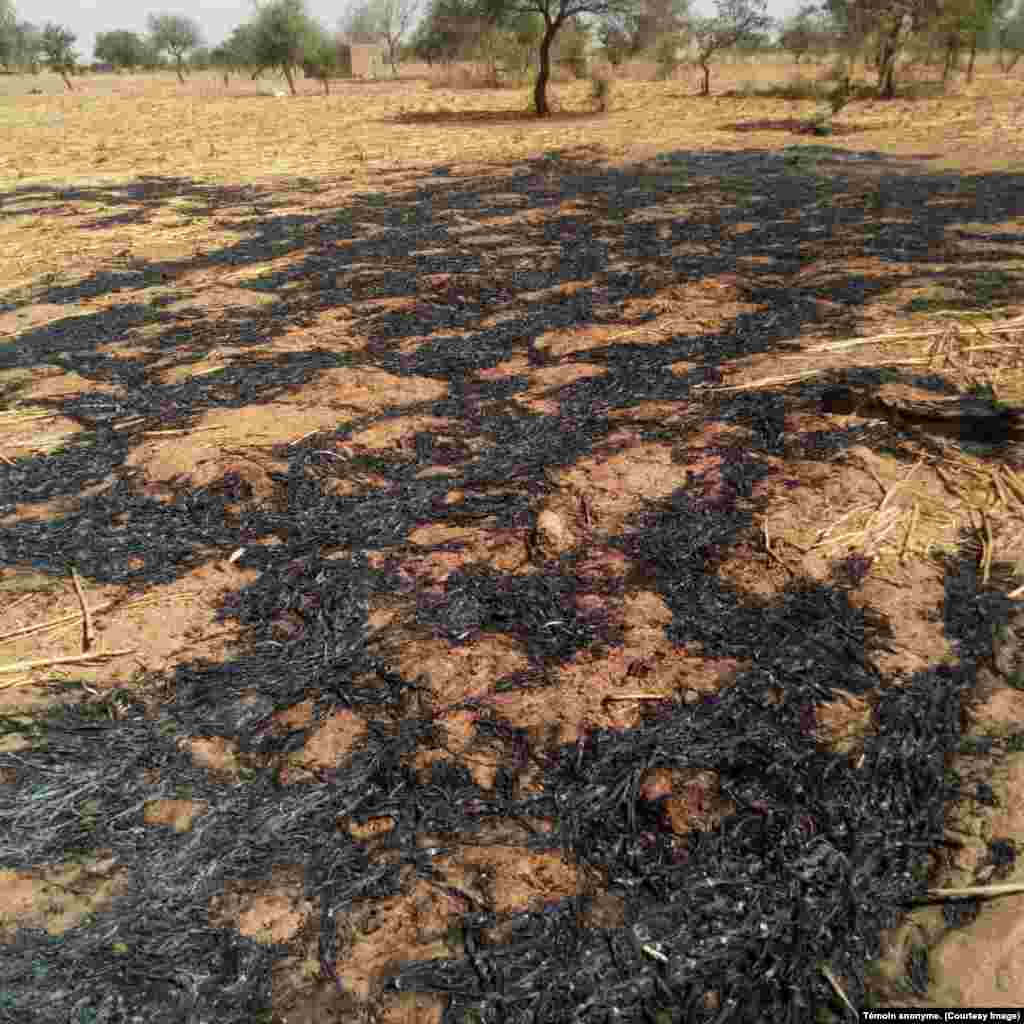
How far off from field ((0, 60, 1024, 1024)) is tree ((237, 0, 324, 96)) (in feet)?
109

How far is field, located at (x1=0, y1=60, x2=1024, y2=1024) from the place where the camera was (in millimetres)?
1531

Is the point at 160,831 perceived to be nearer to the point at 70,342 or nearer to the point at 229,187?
the point at 70,342

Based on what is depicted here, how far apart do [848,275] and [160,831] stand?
515 cm

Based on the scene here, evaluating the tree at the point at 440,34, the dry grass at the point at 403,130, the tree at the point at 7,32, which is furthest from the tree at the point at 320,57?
the tree at the point at 7,32

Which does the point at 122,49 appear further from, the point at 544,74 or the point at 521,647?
the point at 521,647

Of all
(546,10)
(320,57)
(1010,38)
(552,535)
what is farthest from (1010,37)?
(552,535)

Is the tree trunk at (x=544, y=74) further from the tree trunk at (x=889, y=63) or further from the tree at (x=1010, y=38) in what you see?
the tree at (x=1010, y=38)

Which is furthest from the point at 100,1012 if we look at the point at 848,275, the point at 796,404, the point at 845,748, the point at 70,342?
the point at 848,275

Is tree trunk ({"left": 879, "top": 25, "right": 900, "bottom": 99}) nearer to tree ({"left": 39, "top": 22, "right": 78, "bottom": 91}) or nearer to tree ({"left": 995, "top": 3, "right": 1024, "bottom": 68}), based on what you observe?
tree ({"left": 995, "top": 3, "right": 1024, "bottom": 68})

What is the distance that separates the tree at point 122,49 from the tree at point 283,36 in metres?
34.6

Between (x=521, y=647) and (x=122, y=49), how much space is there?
73.5m

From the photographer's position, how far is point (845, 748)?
191 cm

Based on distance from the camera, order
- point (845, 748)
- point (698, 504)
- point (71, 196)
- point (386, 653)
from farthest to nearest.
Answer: point (71, 196) → point (698, 504) → point (386, 653) → point (845, 748)

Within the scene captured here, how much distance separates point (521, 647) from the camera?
2301 millimetres
